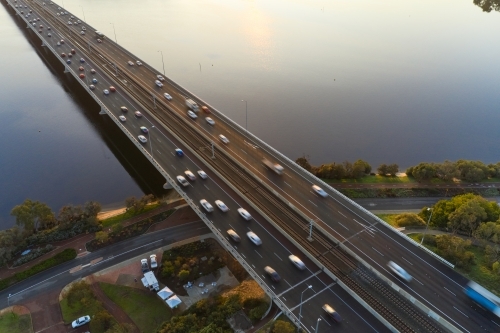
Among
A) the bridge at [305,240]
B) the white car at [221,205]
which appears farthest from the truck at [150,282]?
the white car at [221,205]

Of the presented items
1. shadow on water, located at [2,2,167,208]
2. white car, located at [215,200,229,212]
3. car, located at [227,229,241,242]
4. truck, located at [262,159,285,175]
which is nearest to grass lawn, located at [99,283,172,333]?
car, located at [227,229,241,242]

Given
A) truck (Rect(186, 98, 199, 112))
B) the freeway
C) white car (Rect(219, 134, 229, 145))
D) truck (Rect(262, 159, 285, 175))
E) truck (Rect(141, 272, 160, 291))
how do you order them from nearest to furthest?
1. the freeway
2. truck (Rect(141, 272, 160, 291))
3. truck (Rect(262, 159, 285, 175))
4. white car (Rect(219, 134, 229, 145))
5. truck (Rect(186, 98, 199, 112))

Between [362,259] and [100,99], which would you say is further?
[100,99]

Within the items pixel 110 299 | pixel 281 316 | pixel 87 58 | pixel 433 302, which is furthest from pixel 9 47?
pixel 433 302

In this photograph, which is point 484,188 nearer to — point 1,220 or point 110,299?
point 110,299

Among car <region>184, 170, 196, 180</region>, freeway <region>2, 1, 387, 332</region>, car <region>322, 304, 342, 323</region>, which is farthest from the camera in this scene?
car <region>184, 170, 196, 180</region>

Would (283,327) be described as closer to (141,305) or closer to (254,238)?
(254,238)

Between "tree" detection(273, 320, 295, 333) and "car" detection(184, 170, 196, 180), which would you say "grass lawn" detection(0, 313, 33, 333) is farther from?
"tree" detection(273, 320, 295, 333)
